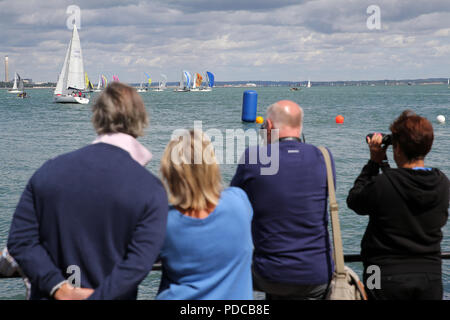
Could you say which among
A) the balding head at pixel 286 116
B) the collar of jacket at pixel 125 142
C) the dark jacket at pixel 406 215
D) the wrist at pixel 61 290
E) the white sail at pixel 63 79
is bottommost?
the wrist at pixel 61 290

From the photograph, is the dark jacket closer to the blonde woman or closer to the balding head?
the balding head

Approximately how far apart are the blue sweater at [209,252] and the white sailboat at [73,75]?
56.1 meters

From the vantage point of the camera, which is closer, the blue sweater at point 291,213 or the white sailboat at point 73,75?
the blue sweater at point 291,213

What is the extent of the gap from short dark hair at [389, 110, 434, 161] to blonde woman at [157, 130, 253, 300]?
100 centimetres

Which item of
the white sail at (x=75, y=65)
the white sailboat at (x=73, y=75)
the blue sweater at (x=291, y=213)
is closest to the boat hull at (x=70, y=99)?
the white sailboat at (x=73, y=75)

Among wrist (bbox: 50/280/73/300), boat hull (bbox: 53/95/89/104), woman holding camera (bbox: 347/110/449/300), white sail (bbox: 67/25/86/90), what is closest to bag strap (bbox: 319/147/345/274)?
woman holding camera (bbox: 347/110/449/300)

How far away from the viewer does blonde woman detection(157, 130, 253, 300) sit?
2.07 metres

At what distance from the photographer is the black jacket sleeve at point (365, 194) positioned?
8.43ft

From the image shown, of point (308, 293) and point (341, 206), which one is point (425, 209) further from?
point (341, 206)

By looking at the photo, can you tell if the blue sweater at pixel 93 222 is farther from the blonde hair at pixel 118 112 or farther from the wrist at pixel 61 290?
the blonde hair at pixel 118 112

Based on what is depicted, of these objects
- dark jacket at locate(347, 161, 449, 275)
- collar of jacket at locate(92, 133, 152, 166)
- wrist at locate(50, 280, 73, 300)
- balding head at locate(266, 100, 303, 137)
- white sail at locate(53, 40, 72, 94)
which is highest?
white sail at locate(53, 40, 72, 94)

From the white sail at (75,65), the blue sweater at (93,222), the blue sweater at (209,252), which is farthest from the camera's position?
the white sail at (75,65)

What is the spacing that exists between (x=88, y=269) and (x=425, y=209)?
177 cm
